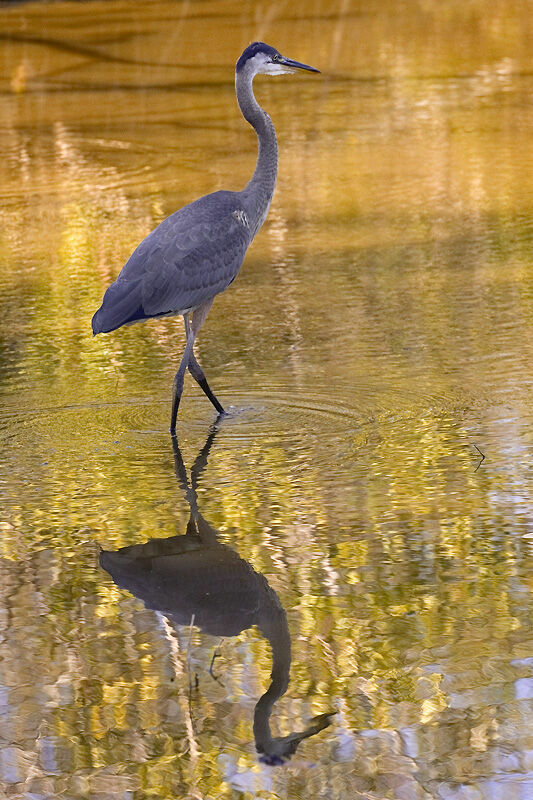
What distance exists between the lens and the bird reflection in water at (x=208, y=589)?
4.87m

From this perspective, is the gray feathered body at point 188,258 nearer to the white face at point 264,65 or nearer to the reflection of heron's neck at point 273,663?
the white face at point 264,65

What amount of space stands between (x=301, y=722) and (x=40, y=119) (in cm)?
1383

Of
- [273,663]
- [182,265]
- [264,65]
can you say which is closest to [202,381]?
[182,265]

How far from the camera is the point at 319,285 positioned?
10172 millimetres

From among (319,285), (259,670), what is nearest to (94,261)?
(319,285)

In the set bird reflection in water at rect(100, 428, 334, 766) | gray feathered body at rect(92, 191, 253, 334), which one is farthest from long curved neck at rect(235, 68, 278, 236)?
bird reflection in water at rect(100, 428, 334, 766)

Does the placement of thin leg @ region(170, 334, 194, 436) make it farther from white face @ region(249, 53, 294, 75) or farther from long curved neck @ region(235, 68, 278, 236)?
white face @ region(249, 53, 294, 75)

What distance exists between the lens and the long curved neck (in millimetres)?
8398

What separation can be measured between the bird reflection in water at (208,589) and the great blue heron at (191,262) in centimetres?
153

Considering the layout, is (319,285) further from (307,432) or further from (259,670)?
(259,670)

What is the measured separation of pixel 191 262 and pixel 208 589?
271 centimetres

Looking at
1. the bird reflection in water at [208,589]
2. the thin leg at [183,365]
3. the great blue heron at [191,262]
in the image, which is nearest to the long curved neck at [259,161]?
the great blue heron at [191,262]

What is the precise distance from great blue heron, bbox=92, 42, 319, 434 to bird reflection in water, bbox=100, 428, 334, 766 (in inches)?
60.2

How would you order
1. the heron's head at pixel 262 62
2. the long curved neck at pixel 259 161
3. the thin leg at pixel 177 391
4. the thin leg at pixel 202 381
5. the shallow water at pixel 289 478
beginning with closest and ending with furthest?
the shallow water at pixel 289 478
the thin leg at pixel 177 391
the thin leg at pixel 202 381
the long curved neck at pixel 259 161
the heron's head at pixel 262 62
